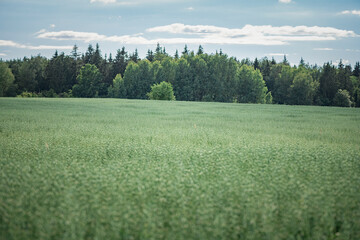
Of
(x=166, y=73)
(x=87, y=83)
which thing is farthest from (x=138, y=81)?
(x=87, y=83)

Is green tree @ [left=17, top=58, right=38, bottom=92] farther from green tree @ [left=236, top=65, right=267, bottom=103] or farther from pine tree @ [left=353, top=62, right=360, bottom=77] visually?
pine tree @ [left=353, top=62, right=360, bottom=77]

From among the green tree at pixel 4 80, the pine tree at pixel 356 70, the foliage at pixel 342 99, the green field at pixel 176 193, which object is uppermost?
the pine tree at pixel 356 70

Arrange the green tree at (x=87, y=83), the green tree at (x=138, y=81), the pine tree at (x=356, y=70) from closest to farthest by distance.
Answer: the green tree at (x=138, y=81)
the green tree at (x=87, y=83)
the pine tree at (x=356, y=70)

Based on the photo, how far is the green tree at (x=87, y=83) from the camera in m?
98.2

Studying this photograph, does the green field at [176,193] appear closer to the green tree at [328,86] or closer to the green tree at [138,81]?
the green tree at [138,81]

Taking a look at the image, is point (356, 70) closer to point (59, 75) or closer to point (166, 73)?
point (166, 73)

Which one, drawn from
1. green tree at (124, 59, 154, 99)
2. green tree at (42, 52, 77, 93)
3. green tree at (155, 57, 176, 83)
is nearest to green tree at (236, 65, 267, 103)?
green tree at (155, 57, 176, 83)

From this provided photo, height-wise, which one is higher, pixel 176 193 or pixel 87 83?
pixel 87 83

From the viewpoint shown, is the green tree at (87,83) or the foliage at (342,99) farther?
the green tree at (87,83)

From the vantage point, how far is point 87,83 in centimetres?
9894

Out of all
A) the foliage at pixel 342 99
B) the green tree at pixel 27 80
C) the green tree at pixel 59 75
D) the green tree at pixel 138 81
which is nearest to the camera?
the foliage at pixel 342 99

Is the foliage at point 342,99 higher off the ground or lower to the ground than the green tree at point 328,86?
lower

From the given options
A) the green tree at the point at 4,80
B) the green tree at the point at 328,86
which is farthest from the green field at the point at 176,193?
the green tree at the point at 4,80

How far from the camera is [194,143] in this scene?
909 centimetres
